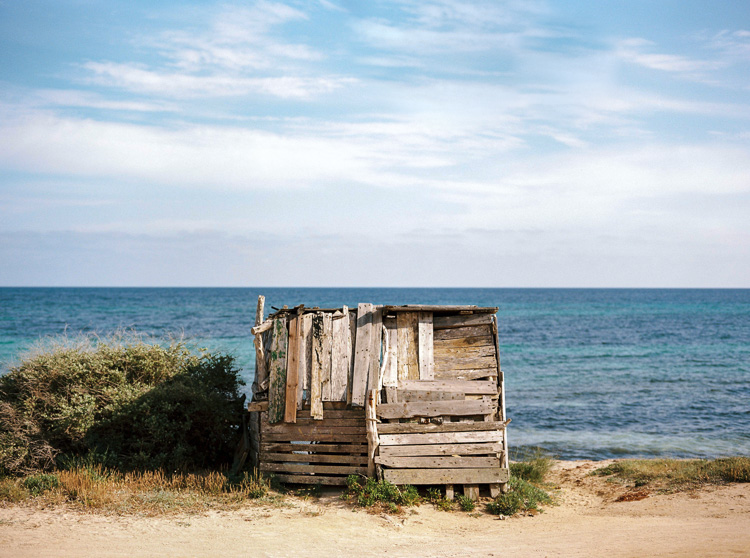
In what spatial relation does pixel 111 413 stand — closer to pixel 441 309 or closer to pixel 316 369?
pixel 316 369

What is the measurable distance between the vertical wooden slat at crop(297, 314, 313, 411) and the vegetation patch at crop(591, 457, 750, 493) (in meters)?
8.83

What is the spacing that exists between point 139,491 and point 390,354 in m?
6.04

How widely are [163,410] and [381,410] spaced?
5519 millimetres

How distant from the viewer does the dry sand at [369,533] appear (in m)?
9.24

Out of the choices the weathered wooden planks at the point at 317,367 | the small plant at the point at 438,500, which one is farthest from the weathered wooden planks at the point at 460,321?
the small plant at the point at 438,500

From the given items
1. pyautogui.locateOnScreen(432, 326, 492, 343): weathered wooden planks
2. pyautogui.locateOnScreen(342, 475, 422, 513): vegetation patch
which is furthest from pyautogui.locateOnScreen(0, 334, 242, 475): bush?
pyautogui.locateOnScreen(432, 326, 492, 343): weathered wooden planks

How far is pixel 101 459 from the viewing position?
12922 mm

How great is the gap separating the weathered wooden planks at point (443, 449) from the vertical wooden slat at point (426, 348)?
1.47 m

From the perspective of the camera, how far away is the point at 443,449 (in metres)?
11.9

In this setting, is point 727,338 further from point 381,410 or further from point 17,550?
point 17,550

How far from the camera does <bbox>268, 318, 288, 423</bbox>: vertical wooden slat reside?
12359 mm

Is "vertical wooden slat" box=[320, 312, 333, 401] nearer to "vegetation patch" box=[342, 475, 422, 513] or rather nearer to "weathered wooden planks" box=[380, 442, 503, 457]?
"weathered wooden planks" box=[380, 442, 503, 457]

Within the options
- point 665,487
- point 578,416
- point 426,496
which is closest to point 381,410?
point 426,496

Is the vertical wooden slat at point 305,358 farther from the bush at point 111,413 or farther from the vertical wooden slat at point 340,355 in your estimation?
the bush at point 111,413
